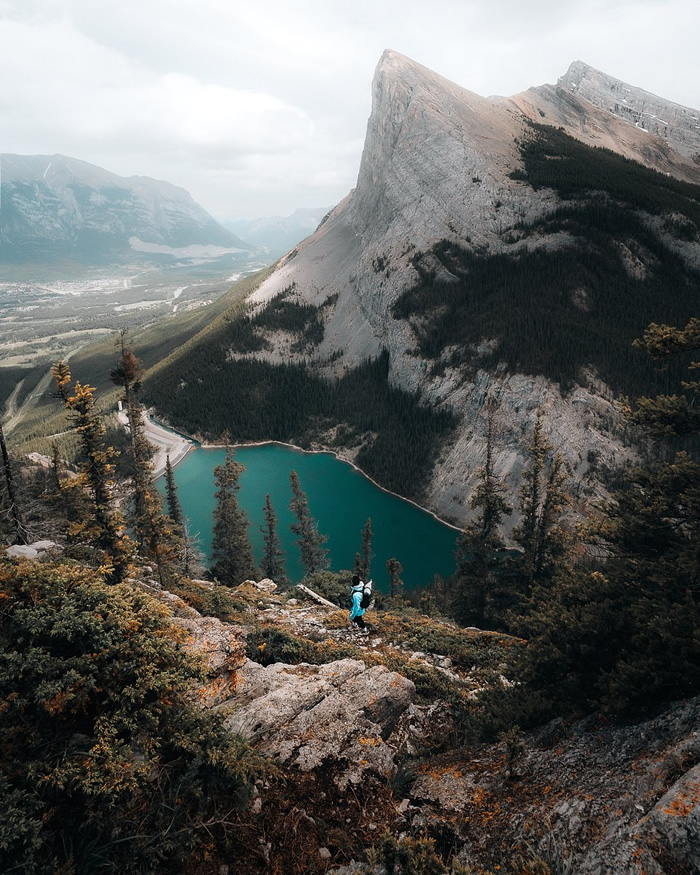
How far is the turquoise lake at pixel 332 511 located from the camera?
77.8m

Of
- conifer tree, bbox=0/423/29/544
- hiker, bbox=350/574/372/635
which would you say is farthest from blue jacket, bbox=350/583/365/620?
conifer tree, bbox=0/423/29/544

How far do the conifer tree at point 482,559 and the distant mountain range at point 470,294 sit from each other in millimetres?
45273

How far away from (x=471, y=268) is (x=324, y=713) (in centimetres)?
14468

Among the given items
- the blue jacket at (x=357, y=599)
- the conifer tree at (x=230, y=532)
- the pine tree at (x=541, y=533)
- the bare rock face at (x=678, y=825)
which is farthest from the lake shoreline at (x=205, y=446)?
the bare rock face at (x=678, y=825)

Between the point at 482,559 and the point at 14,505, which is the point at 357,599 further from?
the point at 482,559

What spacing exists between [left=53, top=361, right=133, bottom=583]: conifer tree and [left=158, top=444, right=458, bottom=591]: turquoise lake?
5101cm

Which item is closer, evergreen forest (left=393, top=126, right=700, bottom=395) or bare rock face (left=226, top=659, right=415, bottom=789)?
bare rock face (left=226, top=659, right=415, bottom=789)

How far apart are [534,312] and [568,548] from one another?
88126mm

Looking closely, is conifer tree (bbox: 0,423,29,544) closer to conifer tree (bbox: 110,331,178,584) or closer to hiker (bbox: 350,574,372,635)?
conifer tree (bbox: 110,331,178,584)

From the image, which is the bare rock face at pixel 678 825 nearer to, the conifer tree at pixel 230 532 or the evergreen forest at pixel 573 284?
the conifer tree at pixel 230 532

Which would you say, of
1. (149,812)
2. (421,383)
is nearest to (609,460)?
(421,383)

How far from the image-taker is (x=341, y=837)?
704 cm

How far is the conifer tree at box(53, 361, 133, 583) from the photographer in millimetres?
20172

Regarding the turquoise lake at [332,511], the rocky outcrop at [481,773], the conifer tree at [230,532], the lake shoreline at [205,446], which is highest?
the rocky outcrop at [481,773]
